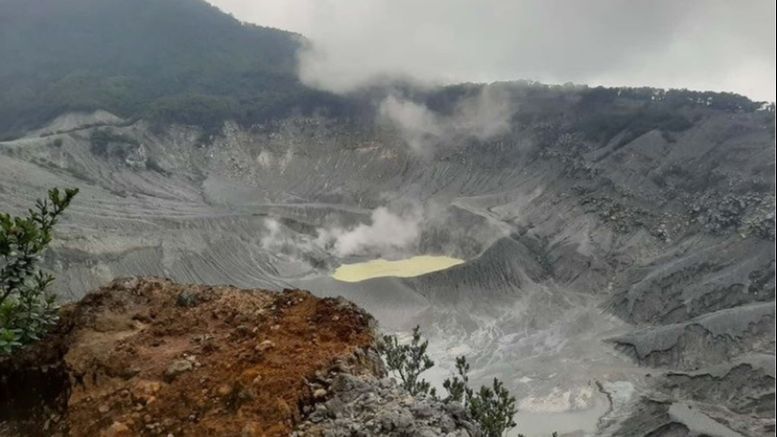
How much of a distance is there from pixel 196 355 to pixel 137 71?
→ 568ft

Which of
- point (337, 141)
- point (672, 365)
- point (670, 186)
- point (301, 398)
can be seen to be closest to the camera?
point (301, 398)

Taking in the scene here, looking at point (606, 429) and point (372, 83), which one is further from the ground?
point (372, 83)

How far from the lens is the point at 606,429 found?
43.7 meters

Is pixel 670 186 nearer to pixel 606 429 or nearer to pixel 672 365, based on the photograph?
pixel 672 365

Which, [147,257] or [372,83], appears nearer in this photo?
[147,257]

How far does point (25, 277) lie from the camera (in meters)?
11.9

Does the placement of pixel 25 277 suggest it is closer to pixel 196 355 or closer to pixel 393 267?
pixel 196 355

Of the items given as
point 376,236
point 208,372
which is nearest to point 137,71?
point 376,236

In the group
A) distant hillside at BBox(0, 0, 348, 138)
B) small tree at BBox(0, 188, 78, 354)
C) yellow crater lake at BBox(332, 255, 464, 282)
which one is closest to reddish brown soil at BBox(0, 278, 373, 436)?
small tree at BBox(0, 188, 78, 354)

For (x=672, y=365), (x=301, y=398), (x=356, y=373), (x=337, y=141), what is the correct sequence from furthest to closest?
(x=337, y=141) → (x=672, y=365) → (x=356, y=373) → (x=301, y=398)

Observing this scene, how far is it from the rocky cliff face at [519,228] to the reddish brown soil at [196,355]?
3546cm

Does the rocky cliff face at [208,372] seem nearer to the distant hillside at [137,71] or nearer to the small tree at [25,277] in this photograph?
the small tree at [25,277]

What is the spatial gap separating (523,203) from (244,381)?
83.9m

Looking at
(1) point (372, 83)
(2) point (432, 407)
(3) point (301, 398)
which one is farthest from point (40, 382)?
(1) point (372, 83)
